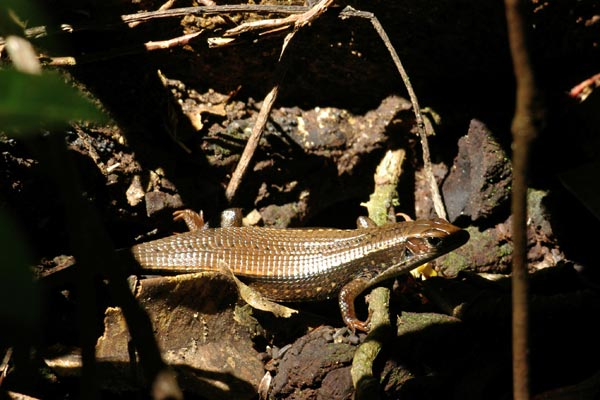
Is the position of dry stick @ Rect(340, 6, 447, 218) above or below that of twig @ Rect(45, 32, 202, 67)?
below

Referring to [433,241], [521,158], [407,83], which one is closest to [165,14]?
[407,83]

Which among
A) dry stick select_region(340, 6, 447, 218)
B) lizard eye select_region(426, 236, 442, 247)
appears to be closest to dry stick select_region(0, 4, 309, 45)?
dry stick select_region(340, 6, 447, 218)

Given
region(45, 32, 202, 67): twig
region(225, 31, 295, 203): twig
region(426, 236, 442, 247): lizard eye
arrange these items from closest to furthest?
region(45, 32, 202, 67): twig < region(225, 31, 295, 203): twig < region(426, 236, 442, 247): lizard eye

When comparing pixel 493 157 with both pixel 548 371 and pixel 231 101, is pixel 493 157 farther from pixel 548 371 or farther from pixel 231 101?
pixel 231 101

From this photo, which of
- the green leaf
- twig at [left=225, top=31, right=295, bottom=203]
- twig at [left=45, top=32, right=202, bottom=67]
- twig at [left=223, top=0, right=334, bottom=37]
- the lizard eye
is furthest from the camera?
the lizard eye

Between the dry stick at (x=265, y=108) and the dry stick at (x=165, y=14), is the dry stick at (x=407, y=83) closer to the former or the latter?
the dry stick at (x=265, y=108)

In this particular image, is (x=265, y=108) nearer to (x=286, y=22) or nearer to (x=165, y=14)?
(x=286, y=22)

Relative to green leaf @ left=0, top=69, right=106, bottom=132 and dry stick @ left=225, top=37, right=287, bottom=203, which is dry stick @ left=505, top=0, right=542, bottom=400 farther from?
dry stick @ left=225, top=37, right=287, bottom=203
